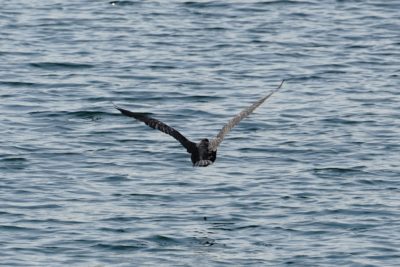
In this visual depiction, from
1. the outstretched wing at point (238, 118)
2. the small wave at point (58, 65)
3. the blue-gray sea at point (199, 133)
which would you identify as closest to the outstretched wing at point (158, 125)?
the outstretched wing at point (238, 118)

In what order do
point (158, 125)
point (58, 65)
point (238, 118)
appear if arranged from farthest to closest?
point (58, 65), point (238, 118), point (158, 125)

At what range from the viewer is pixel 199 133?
27359mm

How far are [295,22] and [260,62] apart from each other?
4.80 m

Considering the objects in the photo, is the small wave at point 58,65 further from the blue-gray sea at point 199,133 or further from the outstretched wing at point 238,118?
the outstretched wing at point 238,118

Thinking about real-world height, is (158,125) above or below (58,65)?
above

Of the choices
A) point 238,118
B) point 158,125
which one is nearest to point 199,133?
point 238,118

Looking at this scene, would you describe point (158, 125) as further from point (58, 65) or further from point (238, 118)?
point (58, 65)

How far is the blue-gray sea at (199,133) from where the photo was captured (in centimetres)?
2111

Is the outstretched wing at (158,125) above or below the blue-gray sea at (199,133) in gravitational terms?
above

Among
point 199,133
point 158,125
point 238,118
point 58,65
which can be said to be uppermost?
point 158,125

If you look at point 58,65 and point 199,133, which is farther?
point 58,65

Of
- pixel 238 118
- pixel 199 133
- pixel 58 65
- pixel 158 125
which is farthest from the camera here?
pixel 58 65

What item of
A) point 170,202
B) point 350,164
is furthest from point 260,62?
point 170,202

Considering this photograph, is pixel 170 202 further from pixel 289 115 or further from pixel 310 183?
pixel 289 115
